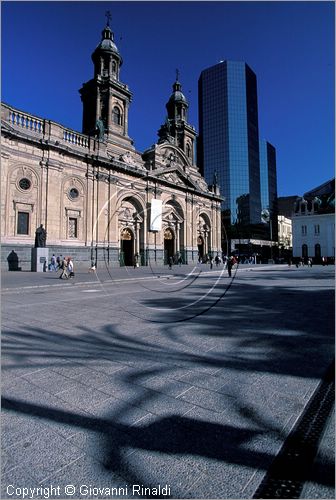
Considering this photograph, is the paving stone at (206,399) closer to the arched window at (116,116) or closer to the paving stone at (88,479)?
the paving stone at (88,479)

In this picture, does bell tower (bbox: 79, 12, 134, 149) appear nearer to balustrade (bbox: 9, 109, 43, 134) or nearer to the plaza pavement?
balustrade (bbox: 9, 109, 43, 134)

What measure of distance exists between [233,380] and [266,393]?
1.51 feet

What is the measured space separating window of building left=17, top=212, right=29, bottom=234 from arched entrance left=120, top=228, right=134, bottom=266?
42.7 ft

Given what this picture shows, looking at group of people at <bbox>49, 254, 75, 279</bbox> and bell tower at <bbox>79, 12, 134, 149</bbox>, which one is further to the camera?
bell tower at <bbox>79, 12, 134, 149</bbox>

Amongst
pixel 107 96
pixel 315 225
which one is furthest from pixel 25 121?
pixel 315 225

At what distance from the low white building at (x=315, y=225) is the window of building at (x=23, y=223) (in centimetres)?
5923

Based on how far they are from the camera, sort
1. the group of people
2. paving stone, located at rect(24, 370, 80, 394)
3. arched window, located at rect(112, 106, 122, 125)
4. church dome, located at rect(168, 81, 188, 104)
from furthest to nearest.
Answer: church dome, located at rect(168, 81, 188, 104), arched window, located at rect(112, 106, 122, 125), the group of people, paving stone, located at rect(24, 370, 80, 394)

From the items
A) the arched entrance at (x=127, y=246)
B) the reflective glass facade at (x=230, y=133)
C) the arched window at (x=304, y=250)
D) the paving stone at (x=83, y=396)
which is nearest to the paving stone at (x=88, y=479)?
the paving stone at (x=83, y=396)

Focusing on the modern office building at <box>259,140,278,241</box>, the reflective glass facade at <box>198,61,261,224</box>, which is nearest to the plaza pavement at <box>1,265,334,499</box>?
the reflective glass facade at <box>198,61,261,224</box>

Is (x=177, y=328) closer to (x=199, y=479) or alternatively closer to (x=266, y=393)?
(x=266, y=393)

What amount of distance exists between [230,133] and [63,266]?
8325 cm

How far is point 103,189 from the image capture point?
111ft

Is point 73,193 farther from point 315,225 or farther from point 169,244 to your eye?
point 315,225

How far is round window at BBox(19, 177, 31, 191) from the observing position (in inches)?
1067
